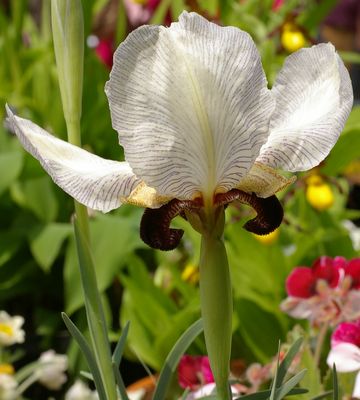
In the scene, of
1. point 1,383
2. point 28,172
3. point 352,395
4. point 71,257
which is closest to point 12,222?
point 28,172

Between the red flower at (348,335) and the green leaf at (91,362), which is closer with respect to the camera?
the green leaf at (91,362)

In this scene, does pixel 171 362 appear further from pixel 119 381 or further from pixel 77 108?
pixel 77 108

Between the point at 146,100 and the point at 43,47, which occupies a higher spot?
the point at 146,100

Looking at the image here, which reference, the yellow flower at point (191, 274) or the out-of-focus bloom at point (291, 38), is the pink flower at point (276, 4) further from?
the yellow flower at point (191, 274)

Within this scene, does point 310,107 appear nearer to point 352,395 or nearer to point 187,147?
point 187,147

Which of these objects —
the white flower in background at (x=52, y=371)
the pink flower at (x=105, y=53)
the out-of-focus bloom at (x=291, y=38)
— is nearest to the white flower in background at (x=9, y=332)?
the white flower in background at (x=52, y=371)

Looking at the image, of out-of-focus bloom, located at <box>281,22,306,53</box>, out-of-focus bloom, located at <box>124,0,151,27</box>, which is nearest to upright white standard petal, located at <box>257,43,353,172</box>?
out-of-focus bloom, located at <box>281,22,306,53</box>

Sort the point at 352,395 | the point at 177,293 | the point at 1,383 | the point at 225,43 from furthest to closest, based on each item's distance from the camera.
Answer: the point at 177,293 < the point at 1,383 < the point at 352,395 < the point at 225,43
